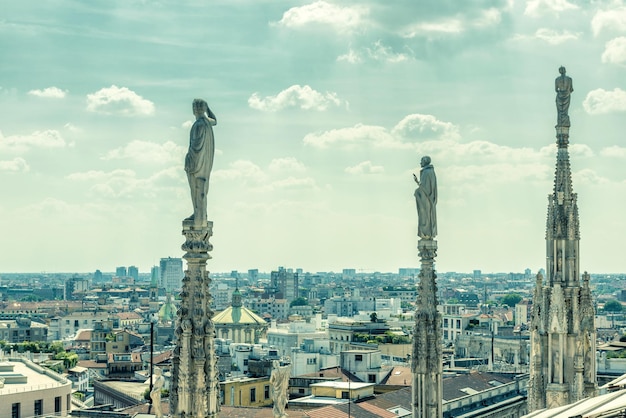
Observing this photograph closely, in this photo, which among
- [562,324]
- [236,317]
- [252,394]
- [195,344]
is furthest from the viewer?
[236,317]

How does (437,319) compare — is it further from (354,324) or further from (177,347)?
(354,324)

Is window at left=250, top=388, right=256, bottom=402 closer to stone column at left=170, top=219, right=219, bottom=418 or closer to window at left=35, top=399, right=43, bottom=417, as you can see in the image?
window at left=35, top=399, right=43, bottom=417

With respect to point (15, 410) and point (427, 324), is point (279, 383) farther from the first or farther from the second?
point (15, 410)

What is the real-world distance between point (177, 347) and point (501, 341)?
370 ft

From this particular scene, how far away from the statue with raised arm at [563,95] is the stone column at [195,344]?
38.7ft

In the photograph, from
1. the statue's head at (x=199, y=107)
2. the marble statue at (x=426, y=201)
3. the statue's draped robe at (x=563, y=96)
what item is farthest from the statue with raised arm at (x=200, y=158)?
the statue's draped robe at (x=563, y=96)

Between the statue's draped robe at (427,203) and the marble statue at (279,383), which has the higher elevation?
the statue's draped robe at (427,203)

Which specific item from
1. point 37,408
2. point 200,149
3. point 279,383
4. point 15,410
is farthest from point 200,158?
point 37,408

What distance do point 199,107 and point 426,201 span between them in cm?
377

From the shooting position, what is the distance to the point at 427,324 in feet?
43.2

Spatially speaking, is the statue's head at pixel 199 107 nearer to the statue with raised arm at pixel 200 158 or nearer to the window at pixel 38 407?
the statue with raised arm at pixel 200 158

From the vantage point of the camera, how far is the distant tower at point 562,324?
758 inches

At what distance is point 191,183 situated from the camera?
11141 millimetres

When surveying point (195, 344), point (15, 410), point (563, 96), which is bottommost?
point (15, 410)
